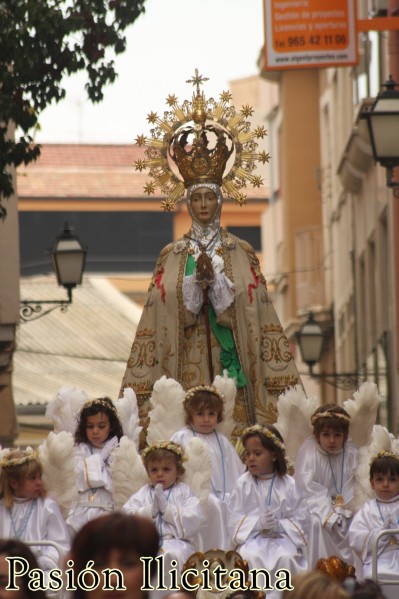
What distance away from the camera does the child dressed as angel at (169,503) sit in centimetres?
1329

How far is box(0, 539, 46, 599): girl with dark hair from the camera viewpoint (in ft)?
27.2

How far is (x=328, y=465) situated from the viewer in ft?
48.6

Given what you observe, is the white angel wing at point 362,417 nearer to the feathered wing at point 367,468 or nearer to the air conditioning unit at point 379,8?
the feathered wing at point 367,468

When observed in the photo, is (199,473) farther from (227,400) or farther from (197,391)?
(227,400)

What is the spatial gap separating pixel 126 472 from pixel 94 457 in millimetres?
765

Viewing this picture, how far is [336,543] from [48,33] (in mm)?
4453

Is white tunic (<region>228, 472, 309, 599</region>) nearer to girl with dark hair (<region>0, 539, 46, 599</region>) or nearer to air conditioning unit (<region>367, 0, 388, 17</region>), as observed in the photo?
girl with dark hair (<region>0, 539, 46, 599</region>)

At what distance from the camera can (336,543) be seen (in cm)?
1434

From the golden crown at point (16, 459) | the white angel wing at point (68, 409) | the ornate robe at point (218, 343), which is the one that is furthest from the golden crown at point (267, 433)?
the ornate robe at point (218, 343)

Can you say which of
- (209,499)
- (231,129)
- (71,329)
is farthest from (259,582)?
(71,329)

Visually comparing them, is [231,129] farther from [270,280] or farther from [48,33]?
[270,280]

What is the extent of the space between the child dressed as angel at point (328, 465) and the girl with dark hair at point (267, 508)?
467 mm

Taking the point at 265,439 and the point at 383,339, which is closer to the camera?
the point at 265,439

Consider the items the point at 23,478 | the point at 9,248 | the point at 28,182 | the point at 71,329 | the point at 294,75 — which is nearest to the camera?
the point at 23,478
